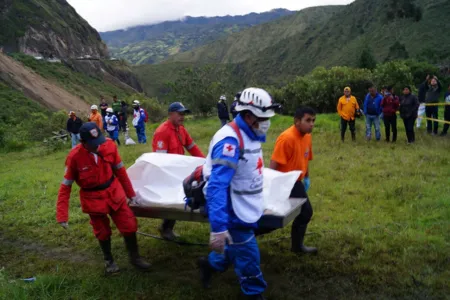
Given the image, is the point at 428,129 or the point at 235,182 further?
the point at 428,129

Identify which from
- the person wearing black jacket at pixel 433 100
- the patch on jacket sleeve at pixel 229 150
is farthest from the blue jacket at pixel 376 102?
the patch on jacket sleeve at pixel 229 150

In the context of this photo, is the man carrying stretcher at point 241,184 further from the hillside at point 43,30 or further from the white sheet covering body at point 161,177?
A: the hillside at point 43,30

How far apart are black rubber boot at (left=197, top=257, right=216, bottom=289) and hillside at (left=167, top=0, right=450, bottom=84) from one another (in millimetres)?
49838

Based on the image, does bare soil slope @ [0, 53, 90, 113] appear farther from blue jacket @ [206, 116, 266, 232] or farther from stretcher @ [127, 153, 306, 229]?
blue jacket @ [206, 116, 266, 232]

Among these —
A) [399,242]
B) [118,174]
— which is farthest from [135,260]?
[399,242]

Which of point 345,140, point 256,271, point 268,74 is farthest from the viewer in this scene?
point 268,74

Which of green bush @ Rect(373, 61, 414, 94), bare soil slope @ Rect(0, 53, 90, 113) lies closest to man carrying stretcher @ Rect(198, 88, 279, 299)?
green bush @ Rect(373, 61, 414, 94)

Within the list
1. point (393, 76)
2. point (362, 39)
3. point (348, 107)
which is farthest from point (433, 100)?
point (362, 39)

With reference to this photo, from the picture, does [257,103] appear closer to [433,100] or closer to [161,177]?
[161,177]

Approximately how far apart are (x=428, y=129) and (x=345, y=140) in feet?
9.51

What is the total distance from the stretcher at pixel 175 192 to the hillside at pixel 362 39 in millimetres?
49252

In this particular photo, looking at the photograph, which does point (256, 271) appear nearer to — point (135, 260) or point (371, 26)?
point (135, 260)

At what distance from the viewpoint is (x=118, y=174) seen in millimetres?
5168

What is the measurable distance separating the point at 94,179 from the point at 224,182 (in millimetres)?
2187
